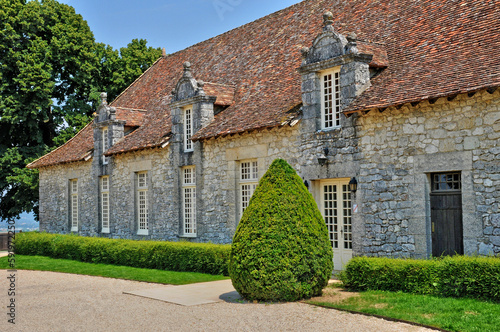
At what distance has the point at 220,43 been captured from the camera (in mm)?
23094

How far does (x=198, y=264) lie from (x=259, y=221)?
5129 millimetres

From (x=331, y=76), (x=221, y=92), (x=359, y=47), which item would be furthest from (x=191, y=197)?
(x=359, y=47)

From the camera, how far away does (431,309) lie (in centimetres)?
886

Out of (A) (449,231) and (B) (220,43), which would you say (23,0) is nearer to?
(B) (220,43)

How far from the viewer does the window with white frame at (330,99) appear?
554 inches

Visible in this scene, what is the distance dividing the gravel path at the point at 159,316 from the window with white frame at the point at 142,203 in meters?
8.74

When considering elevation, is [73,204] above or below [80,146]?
below

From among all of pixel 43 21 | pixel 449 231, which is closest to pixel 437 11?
pixel 449 231

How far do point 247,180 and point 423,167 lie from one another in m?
6.01

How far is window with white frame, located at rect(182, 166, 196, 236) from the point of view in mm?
18641

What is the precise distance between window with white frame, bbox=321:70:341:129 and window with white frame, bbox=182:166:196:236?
598cm

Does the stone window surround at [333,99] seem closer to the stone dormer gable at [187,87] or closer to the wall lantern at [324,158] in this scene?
the wall lantern at [324,158]

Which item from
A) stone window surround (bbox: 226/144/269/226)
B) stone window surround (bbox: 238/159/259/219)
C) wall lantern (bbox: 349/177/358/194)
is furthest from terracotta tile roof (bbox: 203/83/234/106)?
wall lantern (bbox: 349/177/358/194)

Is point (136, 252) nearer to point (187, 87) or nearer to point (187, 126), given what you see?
point (187, 126)
